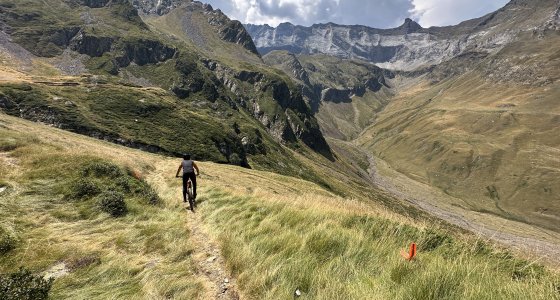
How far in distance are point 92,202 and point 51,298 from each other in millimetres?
8021

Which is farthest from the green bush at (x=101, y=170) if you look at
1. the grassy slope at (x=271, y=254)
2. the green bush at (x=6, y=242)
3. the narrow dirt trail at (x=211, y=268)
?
the green bush at (x=6, y=242)

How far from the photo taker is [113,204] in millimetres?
13953

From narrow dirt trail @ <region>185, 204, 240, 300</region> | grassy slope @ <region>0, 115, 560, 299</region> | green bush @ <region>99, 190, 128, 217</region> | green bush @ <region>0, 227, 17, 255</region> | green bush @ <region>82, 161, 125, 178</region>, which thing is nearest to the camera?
grassy slope @ <region>0, 115, 560, 299</region>

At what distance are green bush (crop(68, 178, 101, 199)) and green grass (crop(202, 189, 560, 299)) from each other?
6592 millimetres

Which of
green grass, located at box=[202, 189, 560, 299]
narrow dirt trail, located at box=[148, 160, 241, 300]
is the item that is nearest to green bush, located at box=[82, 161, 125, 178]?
narrow dirt trail, located at box=[148, 160, 241, 300]

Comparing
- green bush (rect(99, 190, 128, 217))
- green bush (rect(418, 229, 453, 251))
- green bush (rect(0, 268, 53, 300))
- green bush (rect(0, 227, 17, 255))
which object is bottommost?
green bush (rect(99, 190, 128, 217))

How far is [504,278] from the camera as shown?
21.2 feet

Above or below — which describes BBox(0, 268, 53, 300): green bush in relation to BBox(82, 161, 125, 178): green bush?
above

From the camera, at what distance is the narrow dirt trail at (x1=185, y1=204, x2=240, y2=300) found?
748 cm

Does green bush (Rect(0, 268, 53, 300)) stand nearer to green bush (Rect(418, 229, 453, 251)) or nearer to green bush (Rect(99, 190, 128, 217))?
green bush (Rect(99, 190, 128, 217))

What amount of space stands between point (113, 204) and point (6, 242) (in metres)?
4.97

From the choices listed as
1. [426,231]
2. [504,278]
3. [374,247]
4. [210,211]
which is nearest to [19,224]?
[210,211]

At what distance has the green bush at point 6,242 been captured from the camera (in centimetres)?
883

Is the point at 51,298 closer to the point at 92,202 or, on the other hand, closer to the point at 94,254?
the point at 94,254
